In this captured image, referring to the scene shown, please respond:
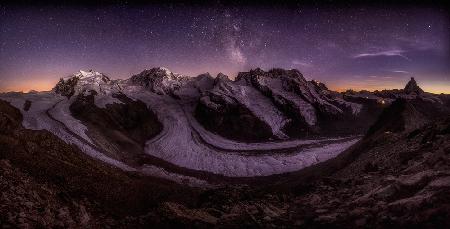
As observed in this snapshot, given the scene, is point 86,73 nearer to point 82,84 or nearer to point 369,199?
point 82,84

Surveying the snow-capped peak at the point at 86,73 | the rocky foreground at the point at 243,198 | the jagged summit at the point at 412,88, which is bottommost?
the rocky foreground at the point at 243,198

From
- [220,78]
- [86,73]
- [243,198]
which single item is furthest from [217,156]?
[86,73]

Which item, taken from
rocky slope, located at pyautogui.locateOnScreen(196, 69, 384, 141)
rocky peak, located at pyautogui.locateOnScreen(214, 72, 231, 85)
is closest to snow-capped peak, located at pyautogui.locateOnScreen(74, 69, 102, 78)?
rocky slope, located at pyautogui.locateOnScreen(196, 69, 384, 141)

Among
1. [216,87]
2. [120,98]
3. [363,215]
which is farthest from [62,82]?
[363,215]

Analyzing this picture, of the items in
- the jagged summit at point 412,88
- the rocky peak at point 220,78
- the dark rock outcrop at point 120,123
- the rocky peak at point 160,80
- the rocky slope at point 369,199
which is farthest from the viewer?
the jagged summit at point 412,88

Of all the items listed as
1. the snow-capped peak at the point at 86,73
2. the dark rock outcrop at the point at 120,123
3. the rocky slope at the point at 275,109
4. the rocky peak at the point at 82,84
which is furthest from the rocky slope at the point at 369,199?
the snow-capped peak at the point at 86,73

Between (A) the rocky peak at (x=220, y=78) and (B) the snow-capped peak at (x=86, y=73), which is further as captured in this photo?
(A) the rocky peak at (x=220, y=78)

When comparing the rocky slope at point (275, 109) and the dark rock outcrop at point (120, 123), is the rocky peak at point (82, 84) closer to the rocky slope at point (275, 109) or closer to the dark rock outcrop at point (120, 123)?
the dark rock outcrop at point (120, 123)
